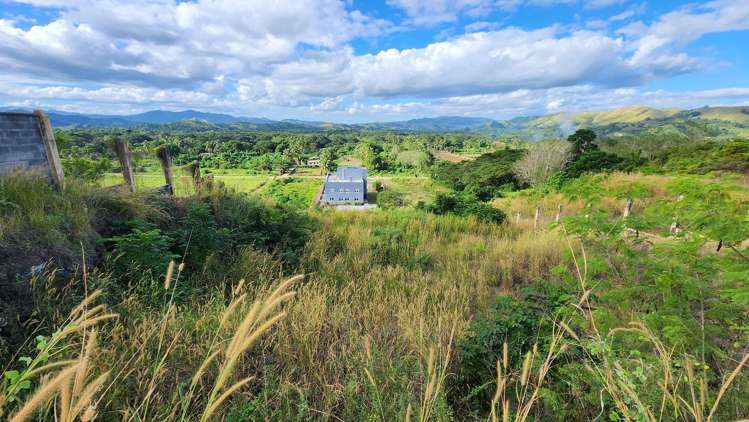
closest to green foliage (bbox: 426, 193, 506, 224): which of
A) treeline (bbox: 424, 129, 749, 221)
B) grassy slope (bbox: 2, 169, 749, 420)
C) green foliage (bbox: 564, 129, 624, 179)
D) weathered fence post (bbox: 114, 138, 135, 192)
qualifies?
treeline (bbox: 424, 129, 749, 221)

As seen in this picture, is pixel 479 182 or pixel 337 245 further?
pixel 479 182

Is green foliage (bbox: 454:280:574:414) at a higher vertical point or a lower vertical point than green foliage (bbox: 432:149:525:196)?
higher

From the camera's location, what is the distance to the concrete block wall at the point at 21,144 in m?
4.97

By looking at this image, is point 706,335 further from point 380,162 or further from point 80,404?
point 380,162

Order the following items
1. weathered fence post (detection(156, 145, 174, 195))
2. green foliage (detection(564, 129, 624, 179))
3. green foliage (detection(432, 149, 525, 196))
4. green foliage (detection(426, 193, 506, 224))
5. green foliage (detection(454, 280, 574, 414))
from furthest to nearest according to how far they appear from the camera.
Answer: green foliage (detection(432, 149, 525, 196)) → green foliage (detection(564, 129, 624, 179)) → green foliage (detection(426, 193, 506, 224)) → weathered fence post (detection(156, 145, 174, 195)) → green foliage (detection(454, 280, 574, 414))

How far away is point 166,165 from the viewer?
6.50 m

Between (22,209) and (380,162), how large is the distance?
7540 cm

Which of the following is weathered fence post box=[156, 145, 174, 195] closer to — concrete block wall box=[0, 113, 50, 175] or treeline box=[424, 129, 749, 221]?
concrete block wall box=[0, 113, 50, 175]

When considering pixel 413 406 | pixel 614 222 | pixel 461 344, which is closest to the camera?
pixel 413 406

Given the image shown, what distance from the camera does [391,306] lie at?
353cm

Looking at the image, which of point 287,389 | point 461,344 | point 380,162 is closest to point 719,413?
point 461,344

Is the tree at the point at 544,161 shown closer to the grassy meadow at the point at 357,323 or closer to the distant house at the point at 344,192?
the distant house at the point at 344,192

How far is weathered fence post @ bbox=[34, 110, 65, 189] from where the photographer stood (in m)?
5.21

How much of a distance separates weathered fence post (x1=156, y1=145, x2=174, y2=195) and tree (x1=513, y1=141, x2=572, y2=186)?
90.4 ft
